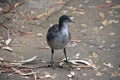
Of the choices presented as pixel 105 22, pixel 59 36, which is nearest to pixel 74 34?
pixel 105 22

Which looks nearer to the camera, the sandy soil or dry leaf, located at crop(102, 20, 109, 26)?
the sandy soil

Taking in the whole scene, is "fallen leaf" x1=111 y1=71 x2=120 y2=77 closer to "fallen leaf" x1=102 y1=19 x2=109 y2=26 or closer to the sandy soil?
the sandy soil

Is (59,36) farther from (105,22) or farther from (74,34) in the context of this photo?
(105,22)

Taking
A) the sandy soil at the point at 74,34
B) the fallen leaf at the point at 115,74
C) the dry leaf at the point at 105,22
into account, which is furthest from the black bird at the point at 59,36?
the dry leaf at the point at 105,22

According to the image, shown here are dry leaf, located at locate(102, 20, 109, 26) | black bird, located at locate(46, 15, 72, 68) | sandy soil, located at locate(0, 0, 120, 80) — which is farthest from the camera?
dry leaf, located at locate(102, 20, 109, 26)

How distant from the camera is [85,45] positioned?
27.7ft

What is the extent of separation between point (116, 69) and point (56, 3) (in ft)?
10.0

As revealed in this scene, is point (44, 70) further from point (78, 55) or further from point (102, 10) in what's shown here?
point (102, 10)

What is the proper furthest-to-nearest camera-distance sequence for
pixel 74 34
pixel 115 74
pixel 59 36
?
pixel 74 34, pixel 115 74, pixel 59 36

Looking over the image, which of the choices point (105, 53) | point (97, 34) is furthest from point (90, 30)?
point (105, 53)

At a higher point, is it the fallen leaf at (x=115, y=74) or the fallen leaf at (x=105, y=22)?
the fallen leaf at (x=105, y=22)

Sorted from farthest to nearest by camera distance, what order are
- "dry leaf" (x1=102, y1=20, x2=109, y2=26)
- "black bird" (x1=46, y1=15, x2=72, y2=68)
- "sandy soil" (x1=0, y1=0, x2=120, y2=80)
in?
"dry leaf" (x1=102, y1=20, x2=109, y2=26) < "sandy soil" (x1=0, y1=0, x2=120, y2=80) < "black bird" (x1=46, y1=15, x2=72, y2=68)

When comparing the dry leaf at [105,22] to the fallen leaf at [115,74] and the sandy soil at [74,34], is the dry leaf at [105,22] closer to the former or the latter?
the sandy soil at [74,34]

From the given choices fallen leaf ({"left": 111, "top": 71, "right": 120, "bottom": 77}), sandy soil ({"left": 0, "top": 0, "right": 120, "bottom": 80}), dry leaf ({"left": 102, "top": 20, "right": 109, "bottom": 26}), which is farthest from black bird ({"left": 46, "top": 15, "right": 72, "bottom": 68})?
dry leaf ({"left": 102, "top": 20, "right": 109, "bottom": 26})
